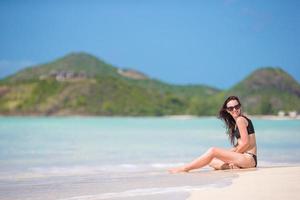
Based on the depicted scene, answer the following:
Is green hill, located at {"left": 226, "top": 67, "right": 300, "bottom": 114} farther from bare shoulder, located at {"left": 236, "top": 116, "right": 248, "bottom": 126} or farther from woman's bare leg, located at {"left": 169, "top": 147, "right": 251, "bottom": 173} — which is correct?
bare shoulder, located at {"left": 236, "top": 116, "right": 248, "bottom": 126}

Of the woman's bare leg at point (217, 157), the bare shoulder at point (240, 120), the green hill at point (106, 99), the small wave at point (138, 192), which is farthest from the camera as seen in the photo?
the green hill at point (106, 99)

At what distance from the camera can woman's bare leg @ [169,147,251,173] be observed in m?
8.31

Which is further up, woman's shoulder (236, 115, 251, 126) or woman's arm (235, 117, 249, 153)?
woman's shoulder (236, 115, 251, 126)

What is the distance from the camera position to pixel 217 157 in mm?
8375

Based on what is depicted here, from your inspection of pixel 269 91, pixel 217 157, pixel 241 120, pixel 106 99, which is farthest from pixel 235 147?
pixel 269 91

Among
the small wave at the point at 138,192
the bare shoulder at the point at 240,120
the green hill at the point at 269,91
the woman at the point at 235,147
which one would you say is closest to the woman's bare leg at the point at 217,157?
the woman at the point at 235,147

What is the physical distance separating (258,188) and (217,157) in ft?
7.51

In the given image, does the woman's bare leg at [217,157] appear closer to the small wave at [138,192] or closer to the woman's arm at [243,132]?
the woman's arm at [243,132]

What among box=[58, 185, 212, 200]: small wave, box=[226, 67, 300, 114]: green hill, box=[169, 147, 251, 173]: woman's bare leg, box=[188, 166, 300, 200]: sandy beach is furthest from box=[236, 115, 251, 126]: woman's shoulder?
box=[226, 67, 300, 114]: green hill

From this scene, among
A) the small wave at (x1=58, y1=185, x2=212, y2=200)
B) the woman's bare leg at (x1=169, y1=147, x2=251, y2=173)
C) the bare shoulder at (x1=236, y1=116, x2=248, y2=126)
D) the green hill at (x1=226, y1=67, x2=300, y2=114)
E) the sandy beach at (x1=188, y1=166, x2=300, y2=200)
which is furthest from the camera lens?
the green hill at (x1=226, y1=67, x2=300, y2=114)

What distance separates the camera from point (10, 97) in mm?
142375

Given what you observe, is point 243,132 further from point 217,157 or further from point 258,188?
point 258,188

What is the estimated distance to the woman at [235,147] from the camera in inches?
323

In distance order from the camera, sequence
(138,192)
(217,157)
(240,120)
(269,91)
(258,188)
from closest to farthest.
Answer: (258,188) < (138,192) < (240,120) < (217,157) < (269,91)
